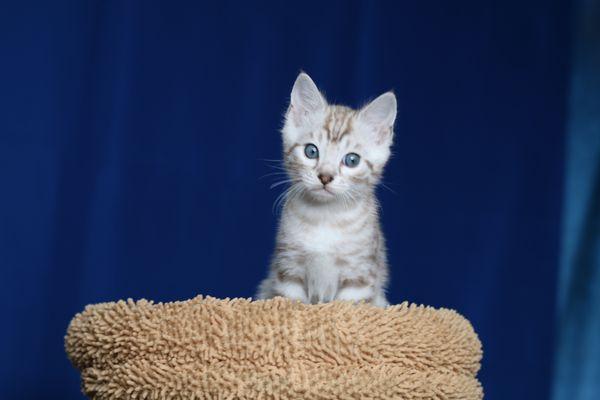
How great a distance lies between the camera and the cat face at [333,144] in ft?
→ 4.37

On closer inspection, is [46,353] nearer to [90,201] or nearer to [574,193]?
[90,201]

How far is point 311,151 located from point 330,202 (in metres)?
0.10

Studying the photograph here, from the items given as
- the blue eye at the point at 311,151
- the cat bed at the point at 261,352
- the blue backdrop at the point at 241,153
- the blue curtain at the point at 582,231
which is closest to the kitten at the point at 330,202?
the blue eye at the point at 311,151

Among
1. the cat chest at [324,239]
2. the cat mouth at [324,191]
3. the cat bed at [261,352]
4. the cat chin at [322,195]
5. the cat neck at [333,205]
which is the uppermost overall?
the cat mouth at [324,191]

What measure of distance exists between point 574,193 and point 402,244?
1.73 feet

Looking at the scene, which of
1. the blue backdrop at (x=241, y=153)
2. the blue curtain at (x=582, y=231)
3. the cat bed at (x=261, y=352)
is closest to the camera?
the cat bed at (x=261, y=352)

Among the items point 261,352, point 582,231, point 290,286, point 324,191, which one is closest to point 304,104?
point 324,191

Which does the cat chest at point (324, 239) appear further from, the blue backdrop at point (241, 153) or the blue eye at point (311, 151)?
the blue backdrop at point (241, 153)

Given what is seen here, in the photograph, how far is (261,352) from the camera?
3.12 feet

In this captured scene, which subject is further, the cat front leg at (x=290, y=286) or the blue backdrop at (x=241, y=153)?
the blue backdrop at (x=241, y=153)


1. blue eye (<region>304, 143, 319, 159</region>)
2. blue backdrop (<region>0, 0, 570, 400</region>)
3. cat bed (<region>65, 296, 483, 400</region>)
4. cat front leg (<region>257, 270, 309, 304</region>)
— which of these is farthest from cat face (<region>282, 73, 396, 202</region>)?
blue backdrop (<region>0, 0, 570, 400</region>)

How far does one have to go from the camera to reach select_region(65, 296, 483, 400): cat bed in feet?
3.08

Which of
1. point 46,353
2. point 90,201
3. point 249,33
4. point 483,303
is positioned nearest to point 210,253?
point 90,201

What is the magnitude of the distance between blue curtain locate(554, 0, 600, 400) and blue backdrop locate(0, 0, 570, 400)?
38 mm
